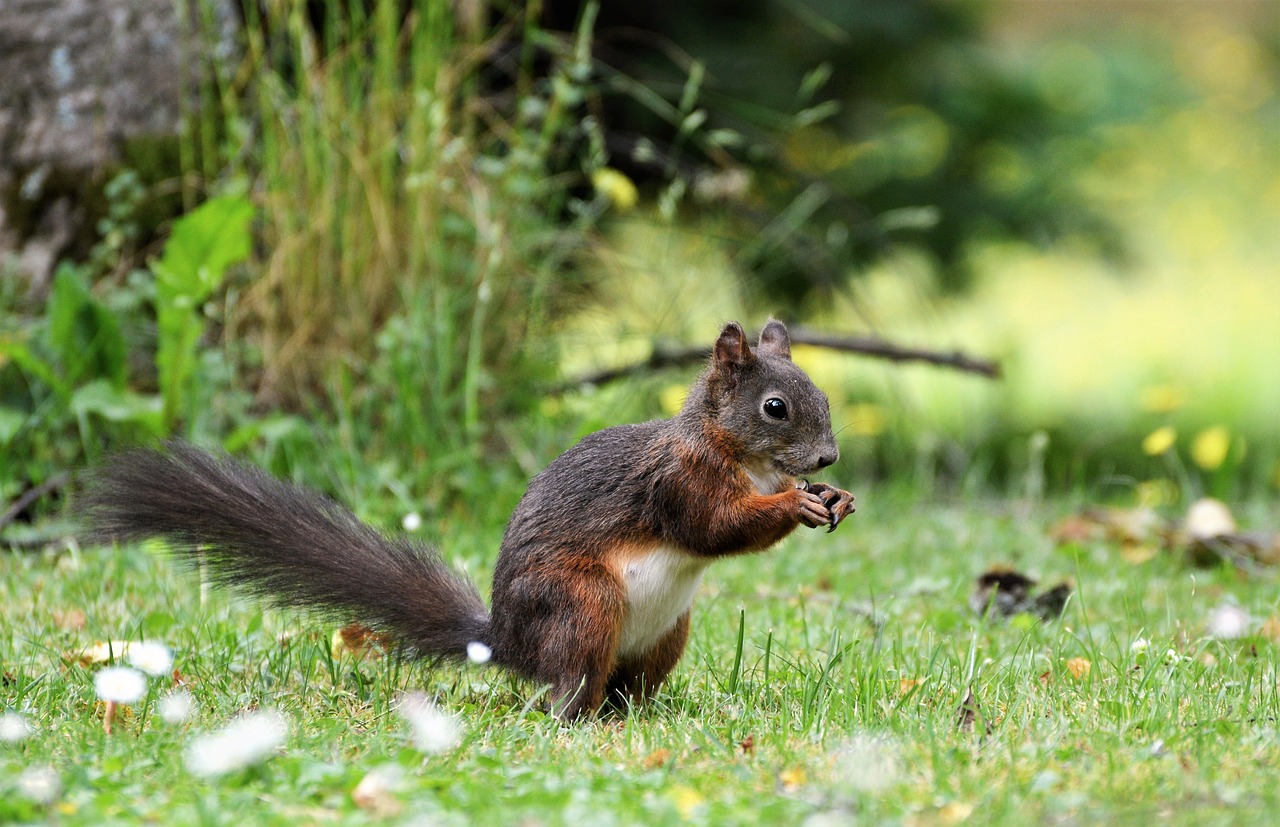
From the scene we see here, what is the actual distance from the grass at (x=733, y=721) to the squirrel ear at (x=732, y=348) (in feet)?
1.68

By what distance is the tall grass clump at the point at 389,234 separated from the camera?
4293mm

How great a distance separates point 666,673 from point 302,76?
266 centimetres

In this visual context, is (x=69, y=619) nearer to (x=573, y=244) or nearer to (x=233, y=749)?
(x=233, y=749)

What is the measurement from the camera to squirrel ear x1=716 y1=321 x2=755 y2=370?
257 cm

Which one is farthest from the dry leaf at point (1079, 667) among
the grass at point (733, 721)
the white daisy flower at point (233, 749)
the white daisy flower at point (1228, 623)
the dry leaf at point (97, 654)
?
the dry leaf at point (97, 654)

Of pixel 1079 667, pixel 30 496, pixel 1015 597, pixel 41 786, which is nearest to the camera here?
pixel 41 786

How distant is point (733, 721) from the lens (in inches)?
89.4

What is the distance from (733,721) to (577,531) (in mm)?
449

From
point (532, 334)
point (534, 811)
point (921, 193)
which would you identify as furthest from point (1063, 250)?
point (534, 811)

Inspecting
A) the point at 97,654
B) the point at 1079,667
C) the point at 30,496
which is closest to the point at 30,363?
the point at 30,496

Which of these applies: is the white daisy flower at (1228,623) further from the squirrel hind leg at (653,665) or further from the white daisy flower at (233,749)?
the white daisy flower at (233,749)

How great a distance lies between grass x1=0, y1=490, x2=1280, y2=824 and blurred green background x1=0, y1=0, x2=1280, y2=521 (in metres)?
0.76

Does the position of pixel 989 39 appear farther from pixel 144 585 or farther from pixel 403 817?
pixel 403 817

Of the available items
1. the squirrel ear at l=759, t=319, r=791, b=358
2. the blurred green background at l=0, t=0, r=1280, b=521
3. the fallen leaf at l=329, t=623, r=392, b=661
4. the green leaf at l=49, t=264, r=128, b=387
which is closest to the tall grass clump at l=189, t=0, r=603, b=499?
the blurred green background at l=0, t=0, r=1280, b=521
